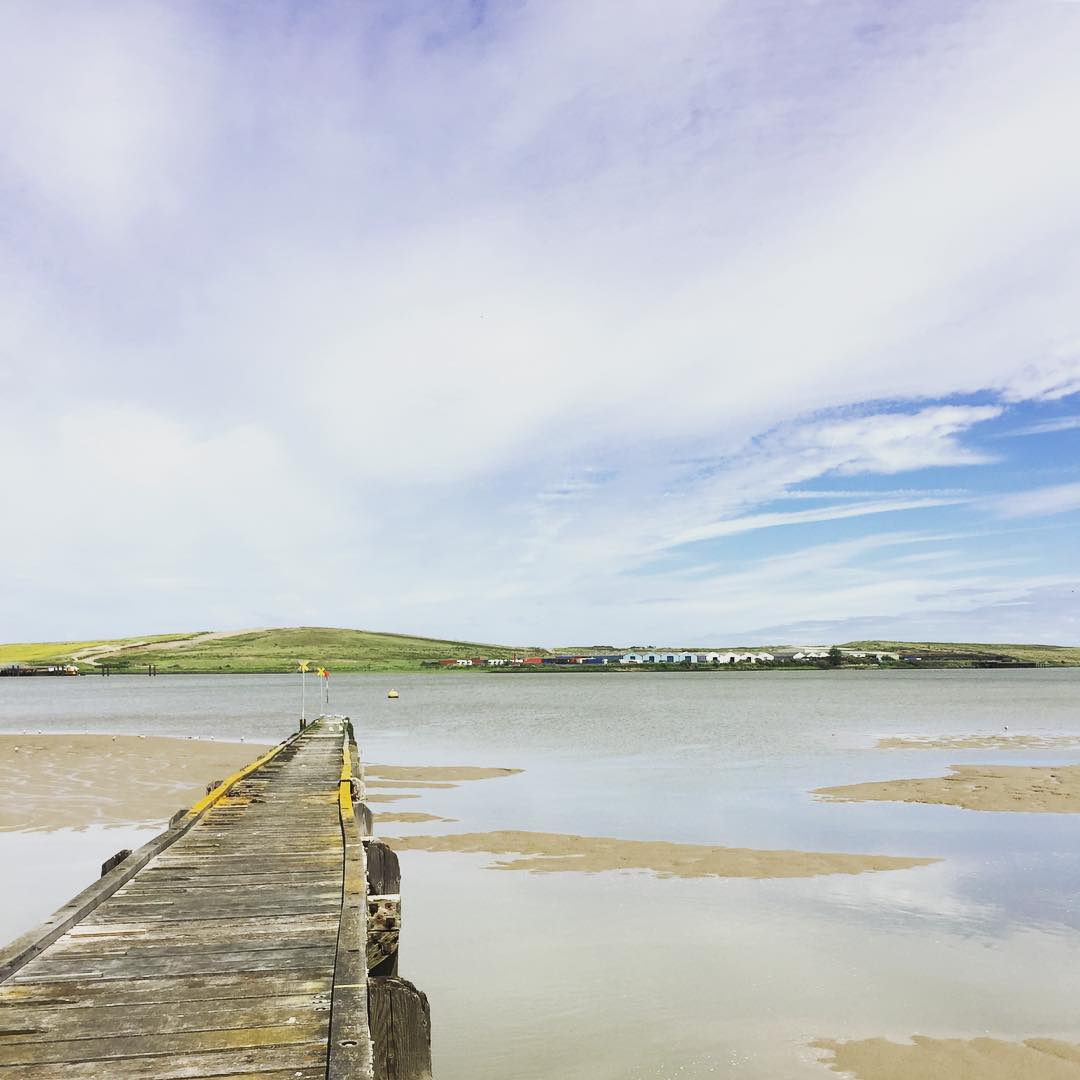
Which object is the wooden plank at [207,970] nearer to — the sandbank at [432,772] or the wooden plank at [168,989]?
the wooden plank at [168,989]

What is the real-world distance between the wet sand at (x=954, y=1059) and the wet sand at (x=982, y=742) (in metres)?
33.5

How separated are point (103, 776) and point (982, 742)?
41.2m

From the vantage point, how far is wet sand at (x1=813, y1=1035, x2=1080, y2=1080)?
350 inches

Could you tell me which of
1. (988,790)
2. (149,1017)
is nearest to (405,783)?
(988,790)

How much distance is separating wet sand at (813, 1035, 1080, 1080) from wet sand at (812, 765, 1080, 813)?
631 inches

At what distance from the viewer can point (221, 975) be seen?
21.4ft

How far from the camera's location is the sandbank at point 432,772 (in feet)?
104

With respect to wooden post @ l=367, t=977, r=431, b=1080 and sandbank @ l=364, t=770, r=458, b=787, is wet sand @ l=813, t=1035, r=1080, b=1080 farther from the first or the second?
sandbank @ l=364, t=770, r=458, b=787

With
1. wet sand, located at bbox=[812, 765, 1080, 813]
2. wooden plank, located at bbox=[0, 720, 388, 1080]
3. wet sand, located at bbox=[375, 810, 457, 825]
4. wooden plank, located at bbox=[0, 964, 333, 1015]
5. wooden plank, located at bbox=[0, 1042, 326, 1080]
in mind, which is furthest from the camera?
wet sand, located at bbox=[812, 765, 1080, 813]

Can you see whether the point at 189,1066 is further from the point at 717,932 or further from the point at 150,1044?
the point at 717,932

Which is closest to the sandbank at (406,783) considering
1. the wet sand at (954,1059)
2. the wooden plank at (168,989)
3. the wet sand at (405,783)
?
the wet sand at (405,783)

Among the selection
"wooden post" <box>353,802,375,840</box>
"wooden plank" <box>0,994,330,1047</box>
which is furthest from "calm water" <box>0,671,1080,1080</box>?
"wooden plank" <box>0,994,330,1047</box>

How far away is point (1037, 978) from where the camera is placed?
11266 mm

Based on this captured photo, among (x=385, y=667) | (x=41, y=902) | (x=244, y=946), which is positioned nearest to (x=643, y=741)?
(x=41, y=902)
